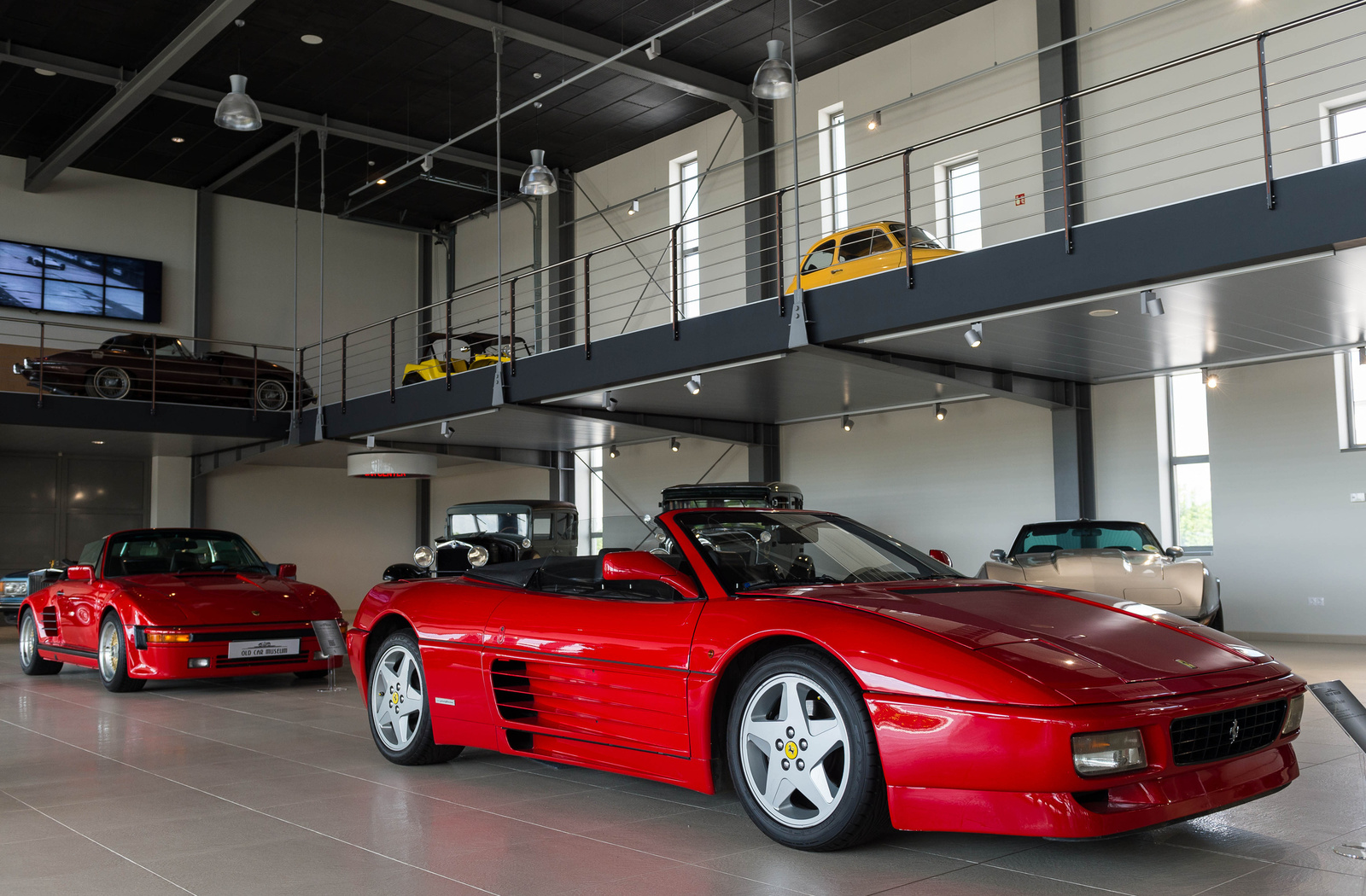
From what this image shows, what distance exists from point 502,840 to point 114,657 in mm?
5757

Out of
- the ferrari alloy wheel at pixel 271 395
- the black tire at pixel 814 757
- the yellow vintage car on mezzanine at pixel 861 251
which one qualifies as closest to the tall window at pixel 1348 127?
the yellow vintage car on mezzanine at pixel 861 251

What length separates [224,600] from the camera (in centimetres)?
800

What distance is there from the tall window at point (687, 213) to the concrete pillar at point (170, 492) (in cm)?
1005

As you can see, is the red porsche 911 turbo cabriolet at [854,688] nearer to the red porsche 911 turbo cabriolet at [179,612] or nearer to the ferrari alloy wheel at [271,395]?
the red porsche 911 turbo cabriolet at [179,612]

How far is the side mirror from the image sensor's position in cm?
373

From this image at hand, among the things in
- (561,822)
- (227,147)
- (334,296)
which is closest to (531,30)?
(227,147)

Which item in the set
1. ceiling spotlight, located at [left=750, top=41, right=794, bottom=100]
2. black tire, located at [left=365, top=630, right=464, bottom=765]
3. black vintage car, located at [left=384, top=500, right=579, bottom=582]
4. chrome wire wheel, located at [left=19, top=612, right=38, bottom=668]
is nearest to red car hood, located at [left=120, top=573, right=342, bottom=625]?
chrome wire wheel, located at [left=19, top=612, right=38, bottom=668]

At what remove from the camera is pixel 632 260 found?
18.3 meters

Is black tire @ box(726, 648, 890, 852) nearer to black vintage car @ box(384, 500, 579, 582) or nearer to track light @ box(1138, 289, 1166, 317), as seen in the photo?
track light @ box(1138, 289, 1166, 317)

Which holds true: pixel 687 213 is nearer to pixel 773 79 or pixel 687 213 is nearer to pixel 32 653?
pixel 773 79

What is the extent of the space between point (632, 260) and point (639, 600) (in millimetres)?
14878

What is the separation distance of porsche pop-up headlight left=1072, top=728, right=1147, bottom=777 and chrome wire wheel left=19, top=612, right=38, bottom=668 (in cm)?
941

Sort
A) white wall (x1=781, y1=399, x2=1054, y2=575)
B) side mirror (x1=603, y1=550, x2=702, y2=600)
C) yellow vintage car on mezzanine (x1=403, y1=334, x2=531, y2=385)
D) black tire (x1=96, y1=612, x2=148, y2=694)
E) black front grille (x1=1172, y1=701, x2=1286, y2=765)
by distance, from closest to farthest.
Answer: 1. black front grille (x1=1172, y1=701, x2=1286, y2=765)
2. side mirror (x1=603, y1=550, x2=702, y2=600)
3. black tire (x1=96, y1=612, x2=148, y2=694)
4. white wall (x1=781, y1=399, x2=1054, y2=575)
5. yellow vintage car on mezzanine (x1=403, y1=334, x2=531, y2=385)

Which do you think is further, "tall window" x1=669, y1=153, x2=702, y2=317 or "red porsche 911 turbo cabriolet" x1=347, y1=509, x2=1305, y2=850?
"tall window" x1=669, y1=153, x2=702, y2=317
